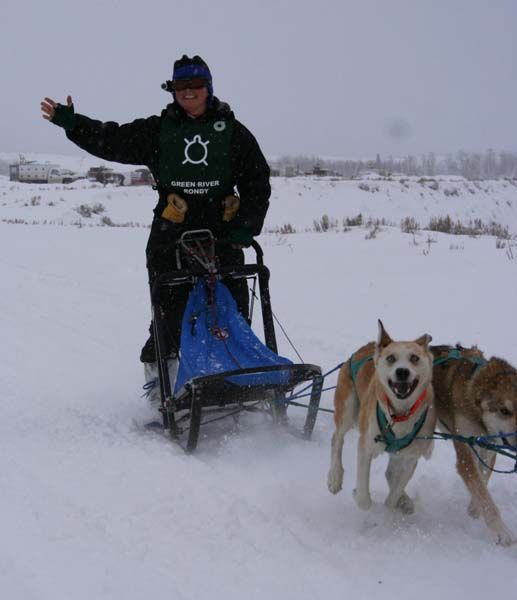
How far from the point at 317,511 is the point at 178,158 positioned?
227 cm

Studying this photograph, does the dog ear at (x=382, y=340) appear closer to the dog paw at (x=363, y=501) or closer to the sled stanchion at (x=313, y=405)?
the dog paw at (x=363, y=501)

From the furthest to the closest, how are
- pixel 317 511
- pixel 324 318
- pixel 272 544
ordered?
pixel 324 318 < pixel 317 511 < pixel 272 544

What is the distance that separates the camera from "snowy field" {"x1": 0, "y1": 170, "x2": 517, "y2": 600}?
2.58 meters

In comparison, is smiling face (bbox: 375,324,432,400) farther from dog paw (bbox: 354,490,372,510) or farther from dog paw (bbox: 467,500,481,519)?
dog paw (bbox: 467,500,481,519)

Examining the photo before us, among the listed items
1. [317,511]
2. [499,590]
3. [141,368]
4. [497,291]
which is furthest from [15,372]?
[497,291]

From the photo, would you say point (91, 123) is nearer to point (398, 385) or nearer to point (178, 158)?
point (178, 158)

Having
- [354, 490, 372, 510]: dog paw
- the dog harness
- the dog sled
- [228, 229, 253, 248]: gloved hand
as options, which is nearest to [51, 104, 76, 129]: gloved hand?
the dog sled

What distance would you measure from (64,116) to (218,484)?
2483 mm

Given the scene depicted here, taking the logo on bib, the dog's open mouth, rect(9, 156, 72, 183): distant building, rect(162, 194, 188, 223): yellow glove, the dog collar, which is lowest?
the dog collar

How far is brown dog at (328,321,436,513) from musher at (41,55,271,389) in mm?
1478

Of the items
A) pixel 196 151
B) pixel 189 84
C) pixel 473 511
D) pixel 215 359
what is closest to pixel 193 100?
pixel 189 84

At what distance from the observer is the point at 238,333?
13.8ft

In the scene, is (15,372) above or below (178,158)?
below

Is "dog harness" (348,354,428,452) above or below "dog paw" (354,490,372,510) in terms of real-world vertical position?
above
